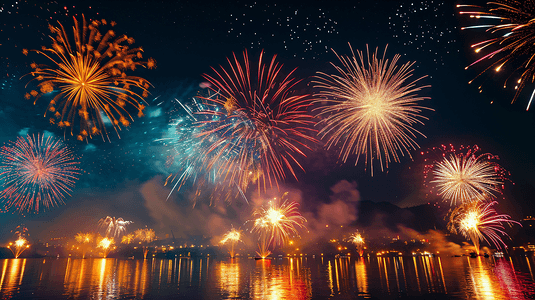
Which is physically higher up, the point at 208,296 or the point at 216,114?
the point at 216,114

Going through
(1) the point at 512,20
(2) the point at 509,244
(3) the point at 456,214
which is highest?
(1) the point at 512,20

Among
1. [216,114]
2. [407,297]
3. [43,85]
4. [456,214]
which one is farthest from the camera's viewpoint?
[456,214]

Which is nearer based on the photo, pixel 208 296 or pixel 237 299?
pixel 237 299

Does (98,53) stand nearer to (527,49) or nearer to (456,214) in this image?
(527,49)

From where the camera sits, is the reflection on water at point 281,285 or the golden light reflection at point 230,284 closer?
the reflection on water at point 281,285

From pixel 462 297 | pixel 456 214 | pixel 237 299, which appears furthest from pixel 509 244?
pixel 237 299

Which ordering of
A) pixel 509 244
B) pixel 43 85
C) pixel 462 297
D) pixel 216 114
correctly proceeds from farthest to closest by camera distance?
pixel 509 244, pixel 216 114, pixel 462 297, pixel 43 85

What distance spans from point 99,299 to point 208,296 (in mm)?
9983

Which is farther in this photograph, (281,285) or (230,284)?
(230,284)

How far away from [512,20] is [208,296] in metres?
33.2

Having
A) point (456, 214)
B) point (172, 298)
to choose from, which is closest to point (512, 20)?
point (172, 298)

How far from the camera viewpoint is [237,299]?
23.7 metres

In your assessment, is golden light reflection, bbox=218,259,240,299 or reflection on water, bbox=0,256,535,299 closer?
reflection on water, bbox=0,256,535,299

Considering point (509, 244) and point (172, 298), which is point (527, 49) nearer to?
point (172, 298)
